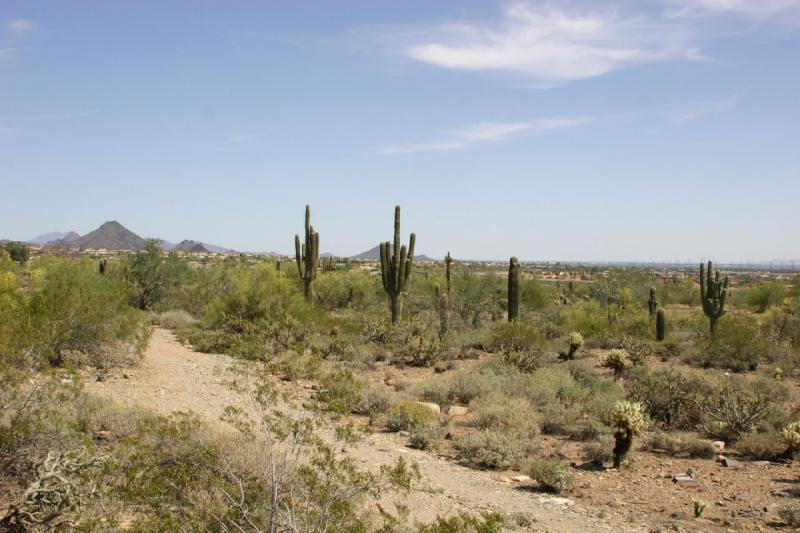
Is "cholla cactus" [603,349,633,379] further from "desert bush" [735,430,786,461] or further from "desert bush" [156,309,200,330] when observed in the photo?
"desert bush" [156,309,200,330]

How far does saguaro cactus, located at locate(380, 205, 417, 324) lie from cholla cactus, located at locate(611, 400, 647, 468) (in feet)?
41.8

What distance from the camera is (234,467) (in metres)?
6.98

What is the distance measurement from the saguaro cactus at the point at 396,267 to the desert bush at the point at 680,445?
12194 mm

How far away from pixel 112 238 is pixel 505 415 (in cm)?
16828

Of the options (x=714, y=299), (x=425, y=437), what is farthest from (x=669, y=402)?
(x=714, y=299)

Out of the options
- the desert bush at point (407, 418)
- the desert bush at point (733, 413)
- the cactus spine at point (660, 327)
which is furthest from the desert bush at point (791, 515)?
the cactus spine at point (660, 327)

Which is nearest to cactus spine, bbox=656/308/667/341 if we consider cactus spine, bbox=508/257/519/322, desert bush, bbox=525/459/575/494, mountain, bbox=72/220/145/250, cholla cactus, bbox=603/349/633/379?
cactus spine, bbox=508/257/519/322

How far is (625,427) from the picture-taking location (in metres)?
9.93

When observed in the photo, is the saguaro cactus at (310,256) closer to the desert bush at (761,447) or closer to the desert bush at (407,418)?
the desert bush at (407,418)

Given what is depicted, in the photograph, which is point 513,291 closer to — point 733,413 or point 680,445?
point 733,413

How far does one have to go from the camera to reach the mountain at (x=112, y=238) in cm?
15425

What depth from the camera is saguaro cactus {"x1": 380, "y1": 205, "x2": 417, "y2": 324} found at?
22.6 metres

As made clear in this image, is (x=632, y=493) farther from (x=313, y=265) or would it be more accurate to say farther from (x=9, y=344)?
(x=313, y=265)

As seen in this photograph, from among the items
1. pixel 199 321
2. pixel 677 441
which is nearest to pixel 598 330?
pixel 677 441
